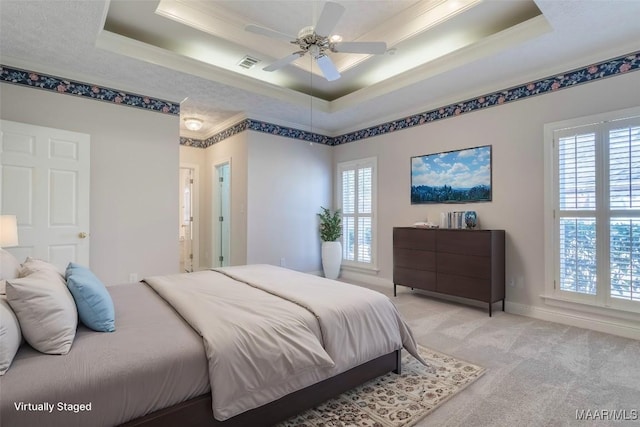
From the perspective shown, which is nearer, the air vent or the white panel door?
the white panel door

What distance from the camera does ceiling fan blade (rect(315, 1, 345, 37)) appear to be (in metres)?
2.21

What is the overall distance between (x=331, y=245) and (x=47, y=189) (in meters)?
3.81

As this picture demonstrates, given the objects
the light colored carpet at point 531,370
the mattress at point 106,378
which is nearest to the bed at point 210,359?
the mattress at point 106,378

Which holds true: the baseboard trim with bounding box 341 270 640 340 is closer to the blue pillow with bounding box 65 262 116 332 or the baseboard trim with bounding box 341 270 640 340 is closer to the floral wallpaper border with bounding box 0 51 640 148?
the floral wallpaper border with bounding box 0 51 640 148

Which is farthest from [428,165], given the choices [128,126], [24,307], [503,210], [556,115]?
[24,307]

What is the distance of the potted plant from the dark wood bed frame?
10.6 ft

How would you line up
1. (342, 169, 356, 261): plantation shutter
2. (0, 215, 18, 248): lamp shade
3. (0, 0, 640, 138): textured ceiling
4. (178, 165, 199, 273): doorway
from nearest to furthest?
(0, 215, 18, 248): lamp shade
(0, 0, 640, 138): textured ceiling
(342, 169, 356, 261): plantation shutter
(178, 165, 199, 273): doorway

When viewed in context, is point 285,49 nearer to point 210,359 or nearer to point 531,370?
point 210,359

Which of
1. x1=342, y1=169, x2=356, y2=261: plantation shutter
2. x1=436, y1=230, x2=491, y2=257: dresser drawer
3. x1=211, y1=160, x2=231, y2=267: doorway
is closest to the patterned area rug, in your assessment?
x1=436, y1=230, x2=491, y2=257: dresser drawer

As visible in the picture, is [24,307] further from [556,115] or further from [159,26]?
[556,115]

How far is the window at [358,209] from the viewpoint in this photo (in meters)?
5.45

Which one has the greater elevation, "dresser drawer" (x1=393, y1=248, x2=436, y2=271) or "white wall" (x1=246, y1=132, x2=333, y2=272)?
"white wall" (x1=246, y1=132, x2=333, y2=272)

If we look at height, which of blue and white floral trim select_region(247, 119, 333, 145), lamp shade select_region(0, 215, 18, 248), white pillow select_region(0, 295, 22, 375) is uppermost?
blue and white floral trim select_region(247, 119, 333, 145)

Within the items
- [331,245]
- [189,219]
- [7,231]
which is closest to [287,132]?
[331,245]
